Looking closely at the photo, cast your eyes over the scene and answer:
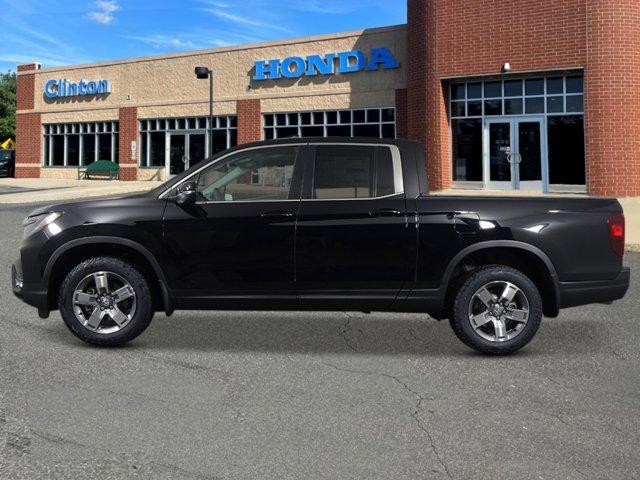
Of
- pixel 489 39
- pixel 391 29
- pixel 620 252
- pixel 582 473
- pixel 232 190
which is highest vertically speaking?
pixel 391 29

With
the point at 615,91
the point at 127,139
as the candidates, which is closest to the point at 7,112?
the point at 127,139

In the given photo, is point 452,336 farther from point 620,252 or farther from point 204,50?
point 204,50

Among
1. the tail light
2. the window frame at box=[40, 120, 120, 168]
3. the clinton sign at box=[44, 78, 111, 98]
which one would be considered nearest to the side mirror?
the tail light

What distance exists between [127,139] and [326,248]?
3293cm

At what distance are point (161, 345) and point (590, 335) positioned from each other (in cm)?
406

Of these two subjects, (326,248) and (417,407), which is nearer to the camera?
(417,407)

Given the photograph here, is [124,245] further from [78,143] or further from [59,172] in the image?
[59,172]

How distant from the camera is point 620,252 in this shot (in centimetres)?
588

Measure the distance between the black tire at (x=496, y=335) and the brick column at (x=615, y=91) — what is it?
1664 cm

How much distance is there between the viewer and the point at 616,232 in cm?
585

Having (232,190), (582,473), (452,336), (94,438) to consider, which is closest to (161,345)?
(232,190)

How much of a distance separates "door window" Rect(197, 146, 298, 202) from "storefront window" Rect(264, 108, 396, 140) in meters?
21.6

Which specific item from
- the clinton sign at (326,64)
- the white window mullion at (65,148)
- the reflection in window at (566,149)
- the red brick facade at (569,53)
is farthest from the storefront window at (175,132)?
the reflection in window at (566,149)

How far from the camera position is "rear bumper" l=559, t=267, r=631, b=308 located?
5.79m
